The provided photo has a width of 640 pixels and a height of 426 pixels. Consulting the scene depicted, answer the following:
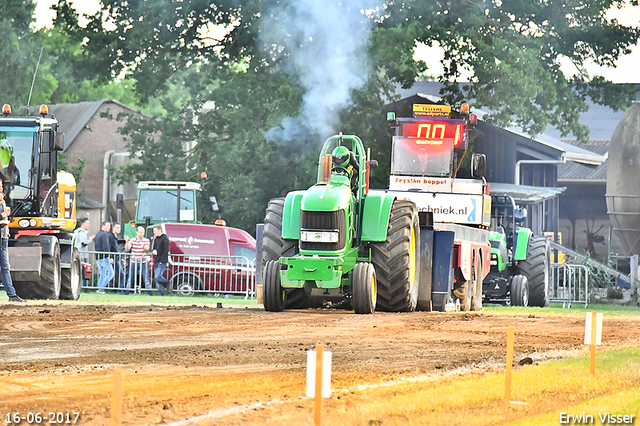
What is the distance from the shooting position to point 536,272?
24.6m

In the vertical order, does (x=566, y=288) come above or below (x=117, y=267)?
below

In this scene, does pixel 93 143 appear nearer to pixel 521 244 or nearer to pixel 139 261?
pixel 139 261

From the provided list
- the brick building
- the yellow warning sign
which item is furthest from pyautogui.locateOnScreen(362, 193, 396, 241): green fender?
the brick building

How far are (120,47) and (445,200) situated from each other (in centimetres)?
1552

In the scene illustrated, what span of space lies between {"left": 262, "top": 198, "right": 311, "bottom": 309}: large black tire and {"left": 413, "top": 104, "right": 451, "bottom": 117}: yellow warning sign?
18.8ft

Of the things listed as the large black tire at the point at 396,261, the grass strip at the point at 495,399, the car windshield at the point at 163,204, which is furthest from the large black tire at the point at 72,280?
the grass strip at the point at 495,399

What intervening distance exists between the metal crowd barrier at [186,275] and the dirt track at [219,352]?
10.4 metres

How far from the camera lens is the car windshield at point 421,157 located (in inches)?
840

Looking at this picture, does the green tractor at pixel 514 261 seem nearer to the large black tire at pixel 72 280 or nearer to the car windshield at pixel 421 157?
the car windshield at pixel 421 157

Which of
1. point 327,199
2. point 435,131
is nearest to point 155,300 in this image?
point 435,131

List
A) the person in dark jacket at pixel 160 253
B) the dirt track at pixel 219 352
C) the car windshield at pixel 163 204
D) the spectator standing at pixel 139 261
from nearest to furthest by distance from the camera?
the dirt track at pixel 219 352
the person in dark jacket at pixel 160 253
the spectator standing at pixel 139 261
the car windshield at pixel 163 204

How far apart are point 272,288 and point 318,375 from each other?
1004 cm

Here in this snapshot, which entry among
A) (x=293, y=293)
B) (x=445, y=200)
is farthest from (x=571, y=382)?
(x=445, y=200)

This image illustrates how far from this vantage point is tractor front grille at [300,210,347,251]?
15484 mm
